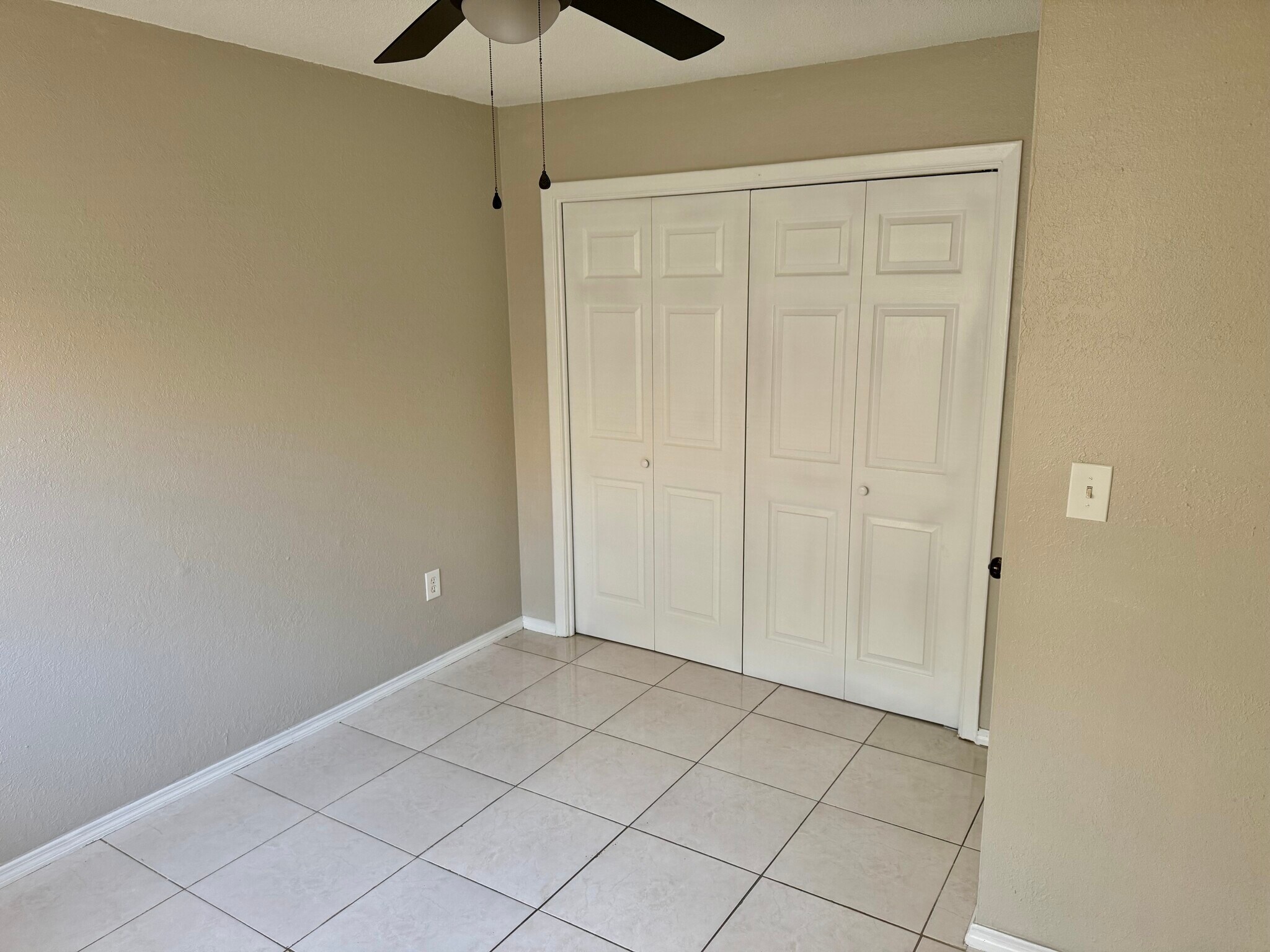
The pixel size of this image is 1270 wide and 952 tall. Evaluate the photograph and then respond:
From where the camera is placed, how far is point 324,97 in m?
2.71

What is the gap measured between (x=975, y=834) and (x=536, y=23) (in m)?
2.30

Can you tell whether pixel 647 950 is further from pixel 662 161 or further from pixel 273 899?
pixel 662 161

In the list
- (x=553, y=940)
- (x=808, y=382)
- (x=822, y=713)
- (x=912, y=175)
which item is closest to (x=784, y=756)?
(x=822, y=713)

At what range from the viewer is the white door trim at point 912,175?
2.49m

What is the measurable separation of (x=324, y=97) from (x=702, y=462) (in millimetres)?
1811

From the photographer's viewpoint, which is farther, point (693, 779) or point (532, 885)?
point (693, 779)

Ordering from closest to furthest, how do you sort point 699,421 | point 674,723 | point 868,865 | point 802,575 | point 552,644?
point 868,865 < point 674,723 < point 802,575 < point 699,421 < point 552,644

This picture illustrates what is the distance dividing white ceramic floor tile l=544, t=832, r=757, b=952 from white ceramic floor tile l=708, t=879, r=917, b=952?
0.15 ft

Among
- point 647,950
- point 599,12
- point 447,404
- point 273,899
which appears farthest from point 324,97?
point 647,950

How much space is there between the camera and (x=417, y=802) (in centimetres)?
249

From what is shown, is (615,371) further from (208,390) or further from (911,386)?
(208,390)

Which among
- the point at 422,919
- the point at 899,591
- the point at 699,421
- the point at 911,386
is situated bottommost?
the point at 422,919

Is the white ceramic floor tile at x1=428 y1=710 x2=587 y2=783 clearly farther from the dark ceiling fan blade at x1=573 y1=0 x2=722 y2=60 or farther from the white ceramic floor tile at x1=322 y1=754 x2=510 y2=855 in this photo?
the dark ceiling fan blade at x1=573 y1=0 x2=722 y2=60

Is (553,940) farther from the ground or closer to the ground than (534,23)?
closer to the ground
